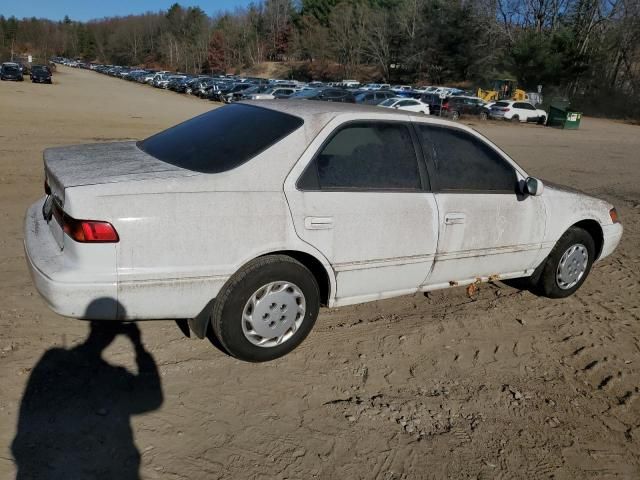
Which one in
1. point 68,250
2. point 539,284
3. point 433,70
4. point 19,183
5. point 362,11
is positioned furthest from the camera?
point 362,11

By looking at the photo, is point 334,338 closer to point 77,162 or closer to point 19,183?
point 77,162

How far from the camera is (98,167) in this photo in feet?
10.1

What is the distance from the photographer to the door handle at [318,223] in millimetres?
3170

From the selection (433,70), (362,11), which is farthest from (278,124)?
(362,11)

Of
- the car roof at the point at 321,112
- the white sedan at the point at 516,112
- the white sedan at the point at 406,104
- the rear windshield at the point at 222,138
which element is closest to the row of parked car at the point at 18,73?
the white sedan at the point at 406,104

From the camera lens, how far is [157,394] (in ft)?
9.84

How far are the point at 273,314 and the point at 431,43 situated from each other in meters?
65.1

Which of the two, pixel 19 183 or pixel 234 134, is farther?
pixel 19 183

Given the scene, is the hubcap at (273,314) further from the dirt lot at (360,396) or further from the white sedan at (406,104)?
the white sedan at (406,104)

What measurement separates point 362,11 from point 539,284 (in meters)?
83.6

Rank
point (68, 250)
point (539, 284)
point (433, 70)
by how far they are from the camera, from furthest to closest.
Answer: point (433, 70) < point (539, 284) < point (68, 250)

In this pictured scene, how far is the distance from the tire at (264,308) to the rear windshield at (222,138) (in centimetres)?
66

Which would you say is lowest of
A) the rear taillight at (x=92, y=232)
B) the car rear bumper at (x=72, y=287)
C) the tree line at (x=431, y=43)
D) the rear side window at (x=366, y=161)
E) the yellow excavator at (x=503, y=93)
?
the car rear bumper at (x=72, y=287)

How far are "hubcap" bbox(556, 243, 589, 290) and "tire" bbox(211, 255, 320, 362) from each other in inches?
99.9
